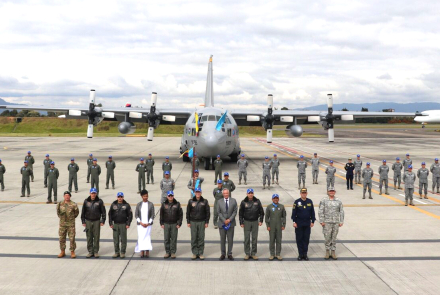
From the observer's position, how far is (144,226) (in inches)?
355

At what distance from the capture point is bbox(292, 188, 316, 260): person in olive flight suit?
8.88 meters

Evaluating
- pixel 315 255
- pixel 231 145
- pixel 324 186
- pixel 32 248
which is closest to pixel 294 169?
pixel 231 145

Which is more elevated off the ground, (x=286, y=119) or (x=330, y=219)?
(x=286, y=119)

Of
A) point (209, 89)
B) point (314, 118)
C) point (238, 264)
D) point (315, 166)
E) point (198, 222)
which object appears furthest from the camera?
point (209, 89)

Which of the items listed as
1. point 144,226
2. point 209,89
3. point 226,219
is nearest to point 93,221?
point 144,226

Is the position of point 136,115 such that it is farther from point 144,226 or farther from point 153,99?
point 144,226

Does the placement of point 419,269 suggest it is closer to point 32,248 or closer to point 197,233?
point 197,233

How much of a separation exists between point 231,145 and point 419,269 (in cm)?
1686

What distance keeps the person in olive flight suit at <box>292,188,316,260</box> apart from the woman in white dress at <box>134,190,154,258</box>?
323 cm

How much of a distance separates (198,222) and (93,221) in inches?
91.3

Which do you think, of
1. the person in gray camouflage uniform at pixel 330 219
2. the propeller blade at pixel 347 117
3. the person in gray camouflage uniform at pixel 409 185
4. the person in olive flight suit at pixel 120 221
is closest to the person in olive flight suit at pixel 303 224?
the person in gray camouflage uniform at pixel 330 219

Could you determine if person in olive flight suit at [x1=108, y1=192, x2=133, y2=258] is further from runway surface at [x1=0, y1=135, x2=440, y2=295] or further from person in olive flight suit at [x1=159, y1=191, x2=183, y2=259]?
person in olive flight suit at [x1=159, y1=191, x2=183, y2=259]

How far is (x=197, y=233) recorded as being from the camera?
8984 mm

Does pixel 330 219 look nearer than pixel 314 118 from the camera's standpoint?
Yes
